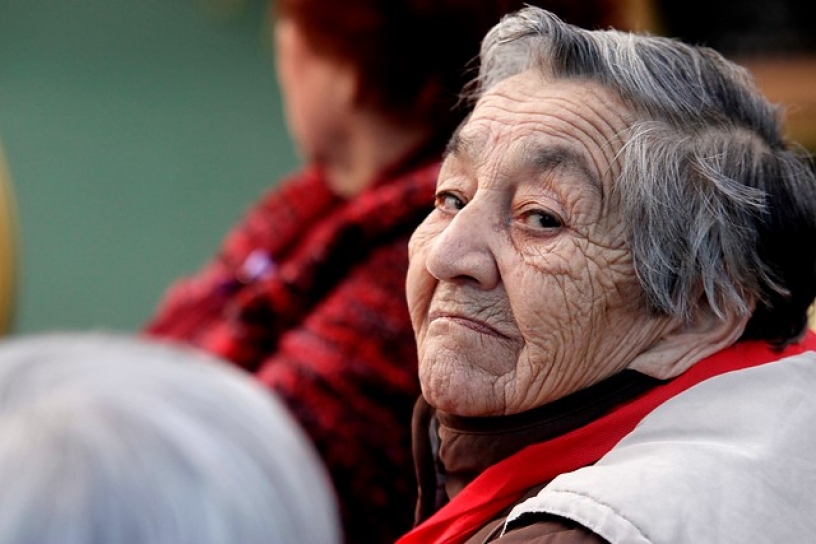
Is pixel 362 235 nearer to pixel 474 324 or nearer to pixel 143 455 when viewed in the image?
pixel 474 324

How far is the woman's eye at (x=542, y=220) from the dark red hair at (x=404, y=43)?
0.70 metres

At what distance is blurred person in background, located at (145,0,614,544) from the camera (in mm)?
1751

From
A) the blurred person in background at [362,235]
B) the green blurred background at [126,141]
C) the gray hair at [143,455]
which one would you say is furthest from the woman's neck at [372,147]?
the green blurred background at [126,141]

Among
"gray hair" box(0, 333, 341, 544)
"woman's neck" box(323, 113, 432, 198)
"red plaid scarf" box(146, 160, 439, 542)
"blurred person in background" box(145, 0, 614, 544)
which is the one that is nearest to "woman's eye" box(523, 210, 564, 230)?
"gray hair" box(0, 333, 341, 544)

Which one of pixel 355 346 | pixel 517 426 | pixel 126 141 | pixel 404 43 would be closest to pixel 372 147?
pixel 404 43

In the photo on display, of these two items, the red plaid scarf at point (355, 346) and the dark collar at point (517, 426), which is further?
the red plaid scarf at point (355, 346)

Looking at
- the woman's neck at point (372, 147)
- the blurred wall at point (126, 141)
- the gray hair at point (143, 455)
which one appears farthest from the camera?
the blurred wall at point (126, 141)

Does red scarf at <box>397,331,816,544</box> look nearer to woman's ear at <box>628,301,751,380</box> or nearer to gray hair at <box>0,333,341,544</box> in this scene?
woman's ear at <box>628,301,751,380</box>

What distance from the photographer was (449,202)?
1172mm

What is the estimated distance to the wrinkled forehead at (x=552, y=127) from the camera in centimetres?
108

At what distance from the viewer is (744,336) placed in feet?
3.79

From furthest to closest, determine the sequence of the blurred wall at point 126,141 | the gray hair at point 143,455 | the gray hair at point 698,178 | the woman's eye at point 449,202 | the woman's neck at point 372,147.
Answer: the blurred wall at point 126,141, the woman's neck at point 372,147, the woman's eye at point 449,202, the gray hair at point 698,178, the gray hair at point 143,455

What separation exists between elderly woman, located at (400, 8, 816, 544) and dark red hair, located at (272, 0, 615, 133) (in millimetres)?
667

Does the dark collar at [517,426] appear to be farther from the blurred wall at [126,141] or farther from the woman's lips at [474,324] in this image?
the blurred wall at [126,141]
